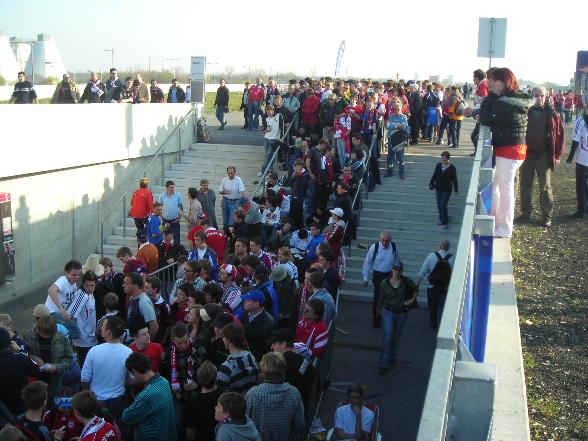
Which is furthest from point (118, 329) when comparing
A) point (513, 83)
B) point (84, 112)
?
point (84, 112)

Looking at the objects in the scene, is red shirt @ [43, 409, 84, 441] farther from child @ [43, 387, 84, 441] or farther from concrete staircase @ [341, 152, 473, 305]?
concrete staircase @ [341, 152, 473, 305]

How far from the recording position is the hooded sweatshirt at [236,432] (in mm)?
5660

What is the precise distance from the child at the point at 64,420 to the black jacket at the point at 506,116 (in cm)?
445

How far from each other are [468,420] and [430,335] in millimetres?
10301

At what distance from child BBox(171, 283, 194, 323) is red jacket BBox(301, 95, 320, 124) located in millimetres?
10738

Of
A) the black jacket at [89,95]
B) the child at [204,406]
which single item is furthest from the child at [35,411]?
the black jacket at [89,95]

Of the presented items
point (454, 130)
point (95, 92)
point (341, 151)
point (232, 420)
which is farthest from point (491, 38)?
point (95, 92)

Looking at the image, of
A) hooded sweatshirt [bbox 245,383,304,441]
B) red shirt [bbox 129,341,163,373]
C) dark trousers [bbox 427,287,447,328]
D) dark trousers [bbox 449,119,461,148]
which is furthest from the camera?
dark trousers [bbox 449,119,461,148]

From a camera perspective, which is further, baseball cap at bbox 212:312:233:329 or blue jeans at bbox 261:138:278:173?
blue jeans at bbox 261:138:278:173

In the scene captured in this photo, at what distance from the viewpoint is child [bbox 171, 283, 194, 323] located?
9117 mm

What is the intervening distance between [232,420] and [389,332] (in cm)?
568

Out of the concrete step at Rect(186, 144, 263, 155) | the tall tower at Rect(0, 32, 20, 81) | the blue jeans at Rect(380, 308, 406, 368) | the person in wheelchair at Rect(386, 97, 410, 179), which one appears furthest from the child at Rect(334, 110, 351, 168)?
the tall tower at Rect(0, 32, 20, 81)

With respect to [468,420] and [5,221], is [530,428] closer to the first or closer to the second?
[468,420]

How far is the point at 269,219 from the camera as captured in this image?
1516 cm
